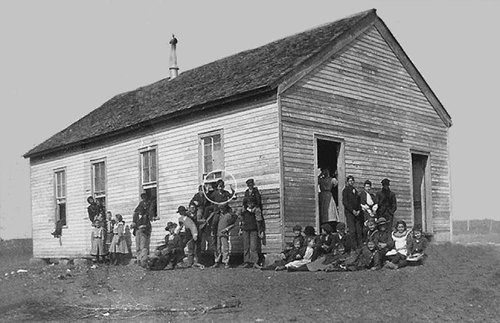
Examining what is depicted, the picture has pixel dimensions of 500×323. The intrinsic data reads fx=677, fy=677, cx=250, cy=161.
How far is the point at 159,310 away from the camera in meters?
11.5

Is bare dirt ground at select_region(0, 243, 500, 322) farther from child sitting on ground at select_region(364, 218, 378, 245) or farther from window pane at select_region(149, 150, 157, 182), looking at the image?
window pane at select_region(149, 150, 157, 182)

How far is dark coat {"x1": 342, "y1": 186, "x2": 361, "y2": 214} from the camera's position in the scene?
16156mm

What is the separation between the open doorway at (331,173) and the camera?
56.1ft

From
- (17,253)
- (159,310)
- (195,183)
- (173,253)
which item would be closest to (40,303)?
(159,310)

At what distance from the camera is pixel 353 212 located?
16219 millimetres

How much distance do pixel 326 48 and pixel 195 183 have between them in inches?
200

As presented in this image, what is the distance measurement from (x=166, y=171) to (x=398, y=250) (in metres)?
7.86

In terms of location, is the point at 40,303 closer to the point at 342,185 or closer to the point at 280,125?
the point at 280,125

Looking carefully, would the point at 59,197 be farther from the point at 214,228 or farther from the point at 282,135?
the point at 282,135

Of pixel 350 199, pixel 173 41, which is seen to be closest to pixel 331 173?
pixel 350 199

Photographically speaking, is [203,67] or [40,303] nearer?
[40,303]

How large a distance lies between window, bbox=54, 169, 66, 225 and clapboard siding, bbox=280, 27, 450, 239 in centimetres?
1163

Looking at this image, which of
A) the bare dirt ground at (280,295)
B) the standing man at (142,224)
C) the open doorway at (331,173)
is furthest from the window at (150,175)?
the open doorway at (331,173)

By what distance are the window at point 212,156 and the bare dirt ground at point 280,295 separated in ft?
9.19
